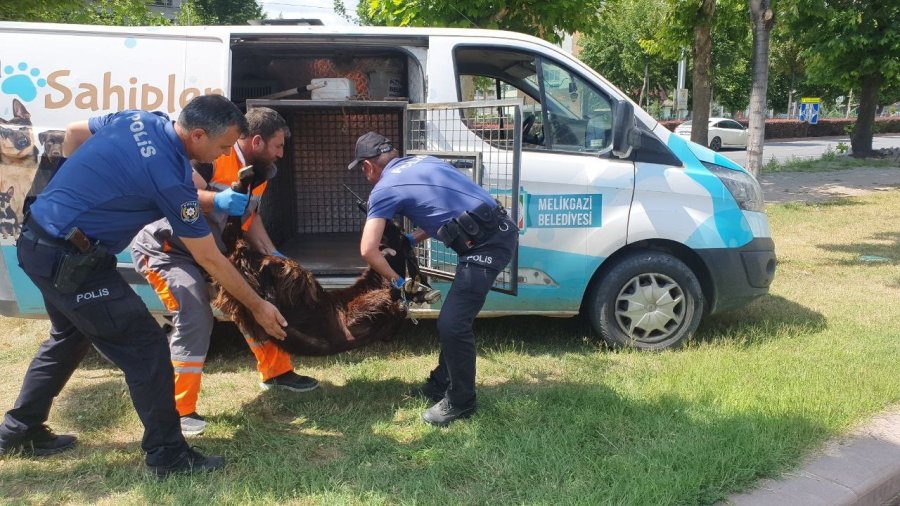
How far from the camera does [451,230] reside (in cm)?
370

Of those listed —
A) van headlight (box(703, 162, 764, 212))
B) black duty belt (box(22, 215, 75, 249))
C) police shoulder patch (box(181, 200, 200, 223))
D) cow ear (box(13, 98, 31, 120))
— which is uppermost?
cow ear (box(13, 98, 31, 120))

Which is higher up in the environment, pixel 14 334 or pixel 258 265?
pixel 258 265

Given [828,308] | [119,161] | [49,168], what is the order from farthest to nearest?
[828,308], [49,168], [119,161]

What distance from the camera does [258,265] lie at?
383cm

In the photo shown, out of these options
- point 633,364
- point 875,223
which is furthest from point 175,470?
point 875,223

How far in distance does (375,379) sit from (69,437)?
5.59ft

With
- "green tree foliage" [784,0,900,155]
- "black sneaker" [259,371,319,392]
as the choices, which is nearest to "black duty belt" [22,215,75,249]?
"black sneaker" [259,371,319,392]

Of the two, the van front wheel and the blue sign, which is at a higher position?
the blue sign

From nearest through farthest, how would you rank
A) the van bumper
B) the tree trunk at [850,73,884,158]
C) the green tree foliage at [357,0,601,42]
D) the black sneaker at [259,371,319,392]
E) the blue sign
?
the black sneaker at [259,371,319,392], the blue sign, the van bumper, the green tree foliage at [357,0,601,42], the tree trunk at [850,73,884,158]

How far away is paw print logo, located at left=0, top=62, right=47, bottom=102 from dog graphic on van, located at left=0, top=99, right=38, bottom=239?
0.20ft

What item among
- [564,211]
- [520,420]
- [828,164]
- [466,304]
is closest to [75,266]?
[466,304]

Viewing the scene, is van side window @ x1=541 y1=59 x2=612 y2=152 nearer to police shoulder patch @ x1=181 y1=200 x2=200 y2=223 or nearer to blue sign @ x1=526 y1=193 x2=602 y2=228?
blue sign @ x1=526 y1=193 x2=602 y2=228

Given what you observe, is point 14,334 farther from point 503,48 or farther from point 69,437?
point 503,48

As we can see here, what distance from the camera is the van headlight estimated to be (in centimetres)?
503
